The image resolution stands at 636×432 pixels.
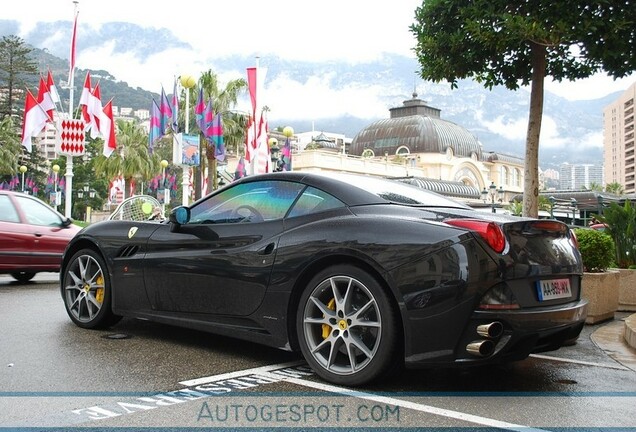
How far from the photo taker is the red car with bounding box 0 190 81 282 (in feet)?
32.7

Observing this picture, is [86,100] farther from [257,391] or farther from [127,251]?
[257,391]

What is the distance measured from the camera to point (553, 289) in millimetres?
4133

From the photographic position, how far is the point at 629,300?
26.9 feet

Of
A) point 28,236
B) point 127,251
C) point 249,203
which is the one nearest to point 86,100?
point 28,236

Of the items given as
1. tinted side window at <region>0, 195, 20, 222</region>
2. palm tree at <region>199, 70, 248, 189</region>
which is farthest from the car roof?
palm tree at <region>199, 70, 248, 189</region>

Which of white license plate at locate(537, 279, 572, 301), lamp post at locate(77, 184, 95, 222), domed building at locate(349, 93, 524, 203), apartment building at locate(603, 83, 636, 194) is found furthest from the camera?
apartment building at locate(603, 83, 636, 194)

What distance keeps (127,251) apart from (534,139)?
20.1 feet

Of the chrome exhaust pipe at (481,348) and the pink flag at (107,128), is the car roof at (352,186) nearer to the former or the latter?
the chrome exhaust pipe at (481,348)

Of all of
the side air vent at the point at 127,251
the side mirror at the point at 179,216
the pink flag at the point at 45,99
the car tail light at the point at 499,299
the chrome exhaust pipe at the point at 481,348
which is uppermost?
the pink flag at the point at 45,99

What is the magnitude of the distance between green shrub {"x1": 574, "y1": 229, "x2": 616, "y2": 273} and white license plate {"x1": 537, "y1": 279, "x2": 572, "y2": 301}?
3342mm

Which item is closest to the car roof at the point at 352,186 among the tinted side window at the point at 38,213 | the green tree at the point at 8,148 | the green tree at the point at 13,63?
the tinted side window at the point at 38,213

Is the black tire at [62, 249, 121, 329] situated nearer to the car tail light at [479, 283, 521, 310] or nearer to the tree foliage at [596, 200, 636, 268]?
the car tail light at [479, 283, 521, 310]

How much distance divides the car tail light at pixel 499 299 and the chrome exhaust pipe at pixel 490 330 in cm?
9

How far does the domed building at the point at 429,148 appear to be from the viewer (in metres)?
115
